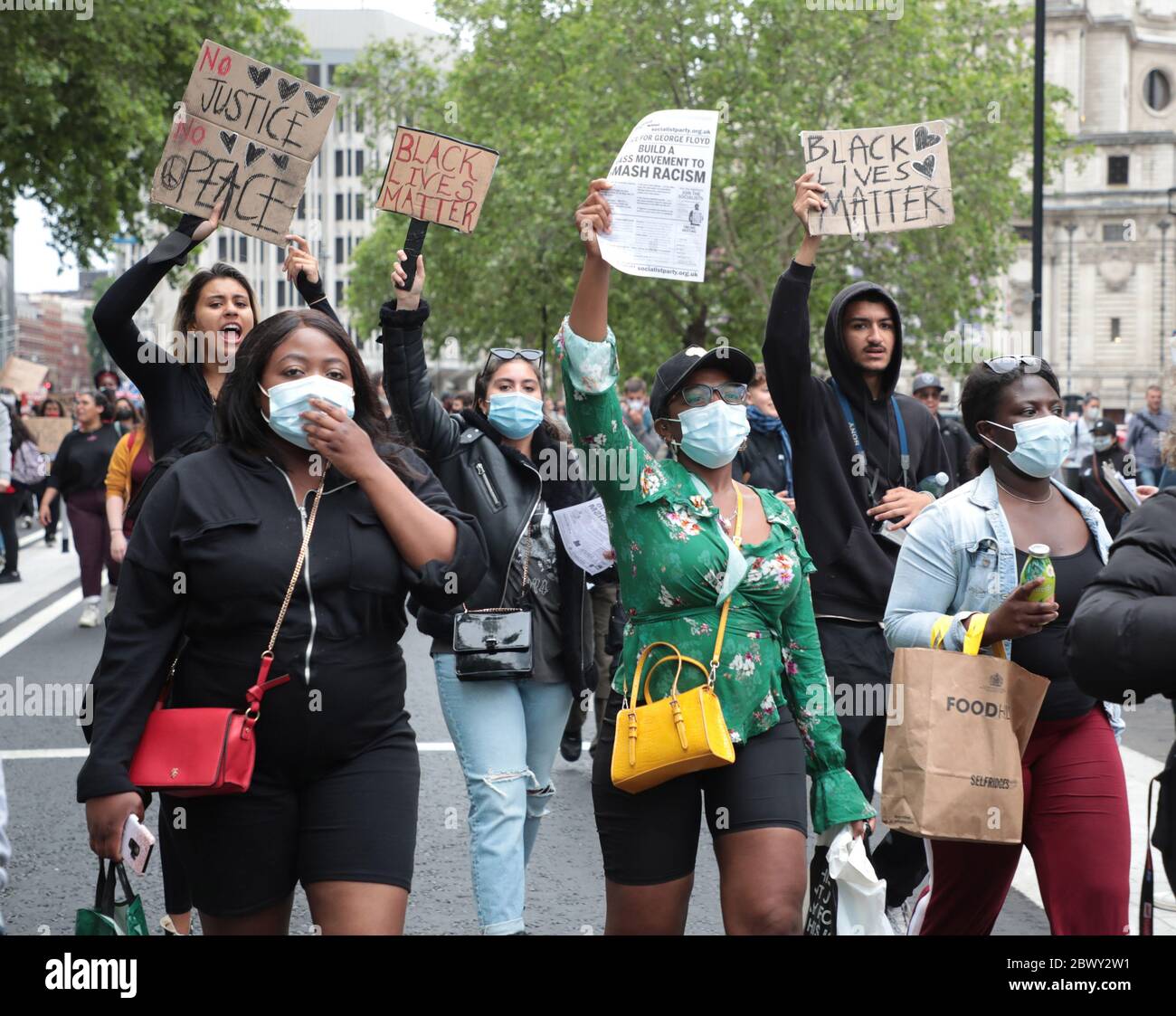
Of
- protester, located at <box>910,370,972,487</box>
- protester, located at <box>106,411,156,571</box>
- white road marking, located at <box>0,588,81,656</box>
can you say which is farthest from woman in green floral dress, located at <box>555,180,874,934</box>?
white road marking, located at <box>0,588,81,656</box>

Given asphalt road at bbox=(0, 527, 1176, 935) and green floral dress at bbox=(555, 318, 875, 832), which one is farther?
asphalt road at bbox=(0, 527, 1176, 935)

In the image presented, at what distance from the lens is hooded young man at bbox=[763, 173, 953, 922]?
514 cm

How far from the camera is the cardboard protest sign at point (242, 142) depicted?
5.36 meters

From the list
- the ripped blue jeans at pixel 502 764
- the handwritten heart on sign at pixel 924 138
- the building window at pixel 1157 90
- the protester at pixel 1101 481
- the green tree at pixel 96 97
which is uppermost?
the building window at pixel 1157 90

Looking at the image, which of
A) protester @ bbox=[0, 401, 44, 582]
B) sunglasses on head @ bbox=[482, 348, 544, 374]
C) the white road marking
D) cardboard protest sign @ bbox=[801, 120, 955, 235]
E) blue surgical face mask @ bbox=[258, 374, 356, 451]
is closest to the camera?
blue surgical face mask @ bbox=[258, 374, 356, 451]

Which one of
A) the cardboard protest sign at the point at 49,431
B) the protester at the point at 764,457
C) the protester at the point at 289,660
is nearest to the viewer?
the protester at the point at 289,660

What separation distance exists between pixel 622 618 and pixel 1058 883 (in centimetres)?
319

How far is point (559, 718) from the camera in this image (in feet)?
18.5

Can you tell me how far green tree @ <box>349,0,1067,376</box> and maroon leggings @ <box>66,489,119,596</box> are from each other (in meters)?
18.5

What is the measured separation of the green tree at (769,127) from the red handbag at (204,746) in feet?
89.7

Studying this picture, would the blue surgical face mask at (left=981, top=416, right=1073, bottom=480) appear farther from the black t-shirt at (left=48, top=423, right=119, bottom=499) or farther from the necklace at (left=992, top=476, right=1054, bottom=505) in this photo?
the black t-shirt at (left=48, top=423, right=119, bottom=499)

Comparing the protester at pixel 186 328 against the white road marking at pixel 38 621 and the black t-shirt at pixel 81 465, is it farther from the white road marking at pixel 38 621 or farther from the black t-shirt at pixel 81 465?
the black t-shirt at pixel 81 465

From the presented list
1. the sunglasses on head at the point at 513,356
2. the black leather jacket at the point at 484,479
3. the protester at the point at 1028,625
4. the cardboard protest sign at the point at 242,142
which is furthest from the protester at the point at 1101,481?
the cardboard protest sign at the point at 242,142

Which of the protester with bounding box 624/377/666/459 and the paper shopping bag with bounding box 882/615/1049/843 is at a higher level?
the protester with bounding box 624/377/666/459
